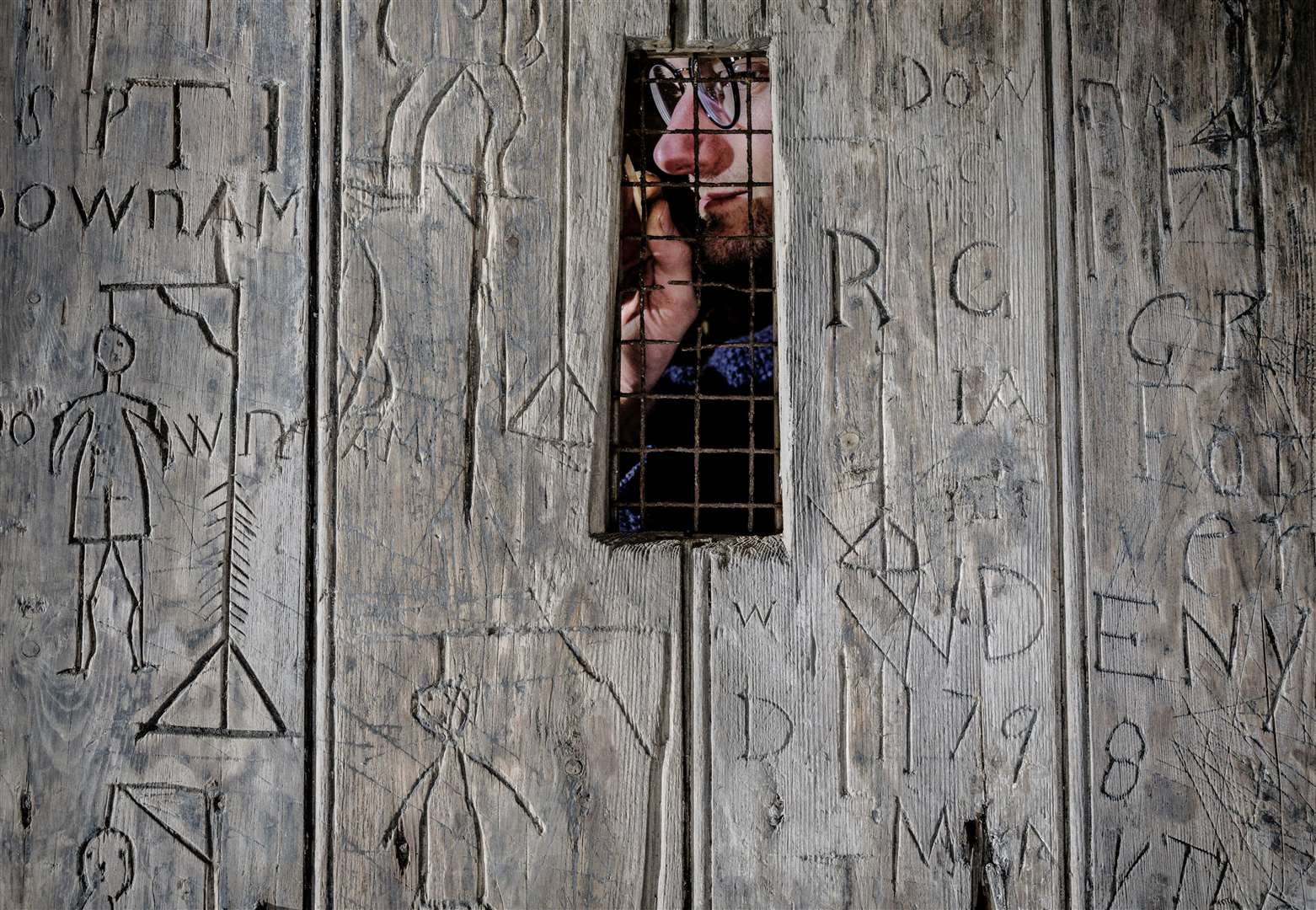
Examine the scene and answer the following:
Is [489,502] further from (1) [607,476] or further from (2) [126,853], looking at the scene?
(2) [126,853]

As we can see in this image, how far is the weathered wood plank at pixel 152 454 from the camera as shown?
1437 millimetres

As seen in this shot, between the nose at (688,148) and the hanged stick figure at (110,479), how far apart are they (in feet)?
2.66

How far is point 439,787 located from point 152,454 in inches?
23.6

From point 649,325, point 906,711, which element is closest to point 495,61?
point 649,325

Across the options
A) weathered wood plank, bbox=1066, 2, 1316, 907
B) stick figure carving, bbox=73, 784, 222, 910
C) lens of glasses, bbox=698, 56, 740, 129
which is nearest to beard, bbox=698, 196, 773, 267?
lens of glasses, bbox=698, 56, 740, 129

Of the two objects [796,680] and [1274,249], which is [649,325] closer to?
[796,680]

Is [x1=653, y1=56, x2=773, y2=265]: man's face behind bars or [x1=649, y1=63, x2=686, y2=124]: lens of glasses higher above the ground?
[x1=649, y1=63, x2=686, y2=124]: lens of glasses

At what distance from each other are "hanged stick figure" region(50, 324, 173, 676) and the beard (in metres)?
0.83

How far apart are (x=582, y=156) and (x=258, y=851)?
1042 millimetres

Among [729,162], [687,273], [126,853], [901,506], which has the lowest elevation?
[126,853]

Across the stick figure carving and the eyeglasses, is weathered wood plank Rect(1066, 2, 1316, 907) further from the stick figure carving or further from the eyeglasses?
the stick figure carving

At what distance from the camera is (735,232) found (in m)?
1.64

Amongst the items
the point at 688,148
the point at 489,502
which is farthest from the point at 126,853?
the point at 688,148

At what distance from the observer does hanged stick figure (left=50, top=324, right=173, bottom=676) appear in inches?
A: 57.0
